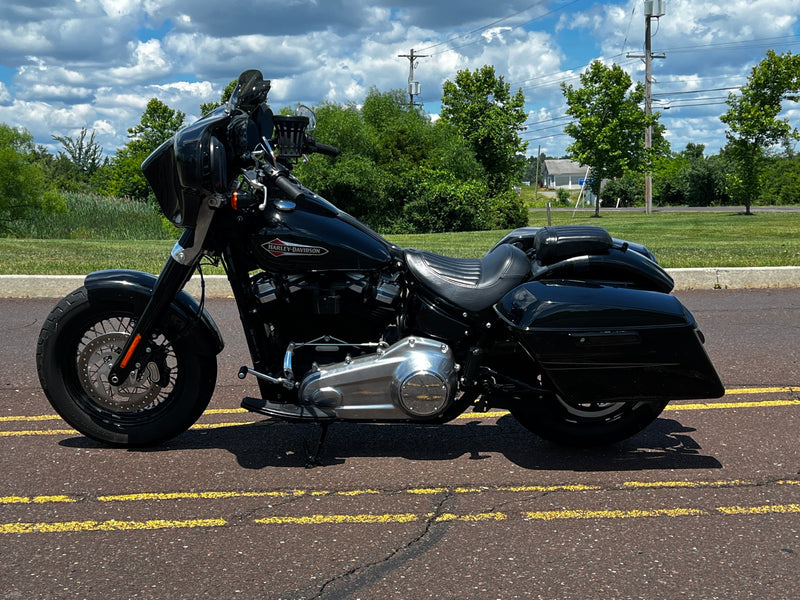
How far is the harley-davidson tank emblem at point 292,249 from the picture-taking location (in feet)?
12.4

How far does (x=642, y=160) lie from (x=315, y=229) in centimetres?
3794

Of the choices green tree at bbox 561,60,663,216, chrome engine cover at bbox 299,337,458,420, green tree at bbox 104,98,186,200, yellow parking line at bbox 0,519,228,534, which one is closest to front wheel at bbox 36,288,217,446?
chrome engine cover at bbox 299,337,458,420

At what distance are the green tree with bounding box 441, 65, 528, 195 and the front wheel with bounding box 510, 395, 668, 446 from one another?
122 ft

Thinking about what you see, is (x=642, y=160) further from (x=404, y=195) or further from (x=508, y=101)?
(x=404, y=195)

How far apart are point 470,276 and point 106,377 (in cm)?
191

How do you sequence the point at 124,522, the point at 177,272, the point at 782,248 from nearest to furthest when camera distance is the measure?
the point at 124,522
the point at 177,272
the point at 782,248

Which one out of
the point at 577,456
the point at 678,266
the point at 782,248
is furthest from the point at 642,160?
the point at 577,456

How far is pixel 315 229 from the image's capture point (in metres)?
3.79

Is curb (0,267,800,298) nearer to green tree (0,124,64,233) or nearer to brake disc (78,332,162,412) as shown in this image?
brake disc (78,332,162,412)

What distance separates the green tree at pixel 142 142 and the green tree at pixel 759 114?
29.7m

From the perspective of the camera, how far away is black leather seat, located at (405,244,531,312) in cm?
390

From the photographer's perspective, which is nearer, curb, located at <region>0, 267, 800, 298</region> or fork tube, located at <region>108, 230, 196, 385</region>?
fork tube, located at <region>108, 230, 196, 385</region>

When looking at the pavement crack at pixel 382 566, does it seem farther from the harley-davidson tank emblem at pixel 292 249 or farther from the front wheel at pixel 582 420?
the harley-davidson tank emblem at pixel 292 249

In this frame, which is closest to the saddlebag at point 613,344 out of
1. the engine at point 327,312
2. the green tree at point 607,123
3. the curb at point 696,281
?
the engine at point 327,312
